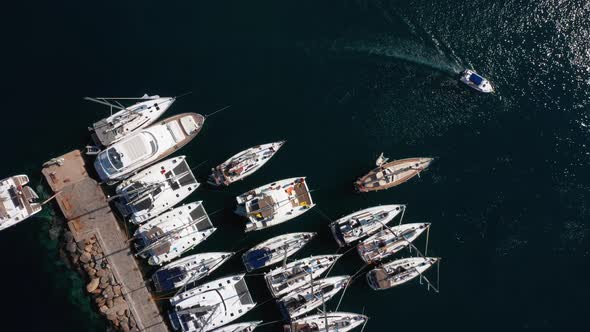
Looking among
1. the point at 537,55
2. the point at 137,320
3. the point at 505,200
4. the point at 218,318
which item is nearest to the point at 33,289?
the point at 137,320

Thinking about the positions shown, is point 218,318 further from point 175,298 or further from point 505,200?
point 505,200

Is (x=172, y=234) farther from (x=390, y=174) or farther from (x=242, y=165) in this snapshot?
Answer: (x=390, y=174)

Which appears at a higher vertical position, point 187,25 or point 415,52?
point 187,25

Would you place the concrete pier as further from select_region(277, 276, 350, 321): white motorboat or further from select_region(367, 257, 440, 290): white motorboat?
select_region(367, 257, 440, 290): white motorboat


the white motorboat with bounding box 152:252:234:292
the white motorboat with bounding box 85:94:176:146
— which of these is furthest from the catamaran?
the white motorboat with bounding box 85:94:176:146

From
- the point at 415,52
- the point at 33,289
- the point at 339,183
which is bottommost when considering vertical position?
the point at 339,183

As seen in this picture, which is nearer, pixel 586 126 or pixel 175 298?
pixel 175 298
